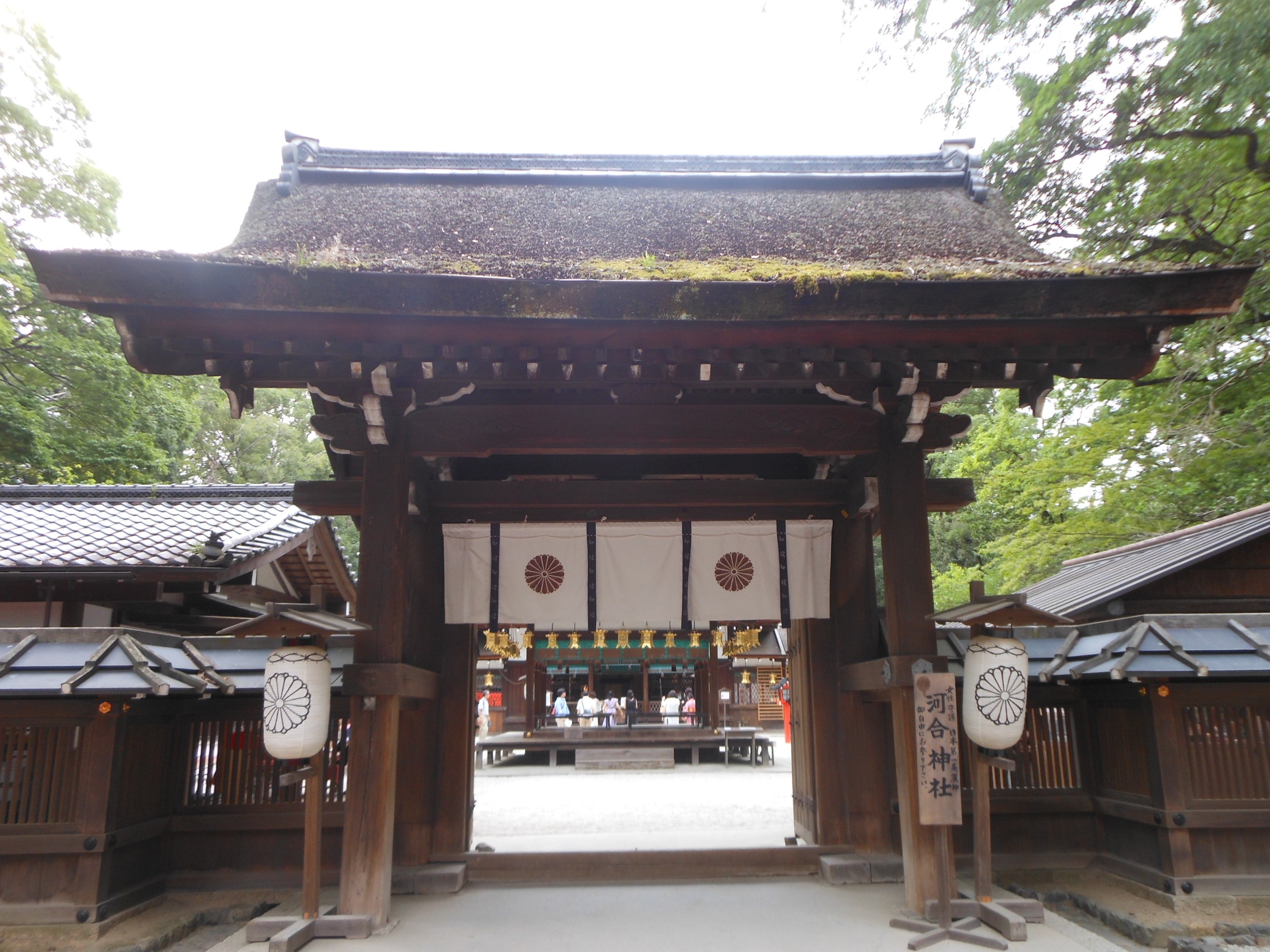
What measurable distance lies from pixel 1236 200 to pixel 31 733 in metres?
13.9

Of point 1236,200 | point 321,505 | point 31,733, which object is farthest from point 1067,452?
point 31,733

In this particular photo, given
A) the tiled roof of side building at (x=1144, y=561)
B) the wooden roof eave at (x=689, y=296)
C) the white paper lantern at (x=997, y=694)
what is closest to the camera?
the wooden roof eave at (x=689, y=296)

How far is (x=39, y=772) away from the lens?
17.3ft

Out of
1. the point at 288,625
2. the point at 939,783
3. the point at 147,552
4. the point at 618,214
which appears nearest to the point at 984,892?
the point at 939,783

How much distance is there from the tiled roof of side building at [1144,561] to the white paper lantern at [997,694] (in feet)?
14.2

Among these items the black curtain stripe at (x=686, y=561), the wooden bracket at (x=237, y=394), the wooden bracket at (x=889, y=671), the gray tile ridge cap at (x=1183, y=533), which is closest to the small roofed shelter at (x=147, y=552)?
the wooden bracket at (x=237, y=394)

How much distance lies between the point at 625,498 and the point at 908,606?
2.37 metres

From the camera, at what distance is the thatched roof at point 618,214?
5125 millimetres

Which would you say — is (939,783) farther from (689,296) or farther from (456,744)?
(456,744)

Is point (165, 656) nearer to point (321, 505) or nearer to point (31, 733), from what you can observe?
point (31, 733)

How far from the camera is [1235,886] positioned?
17.4 feet

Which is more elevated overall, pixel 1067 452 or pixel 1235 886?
pixel 1067 452

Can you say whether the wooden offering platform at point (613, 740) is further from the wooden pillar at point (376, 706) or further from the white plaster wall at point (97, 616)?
the wooden pillar at point (376, 706)

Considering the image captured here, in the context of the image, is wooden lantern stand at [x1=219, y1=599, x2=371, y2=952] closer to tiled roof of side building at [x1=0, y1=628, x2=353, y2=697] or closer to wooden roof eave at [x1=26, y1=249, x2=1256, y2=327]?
tiled roof of side building at [x1=0, y1=628, x2=353, y2=697]
